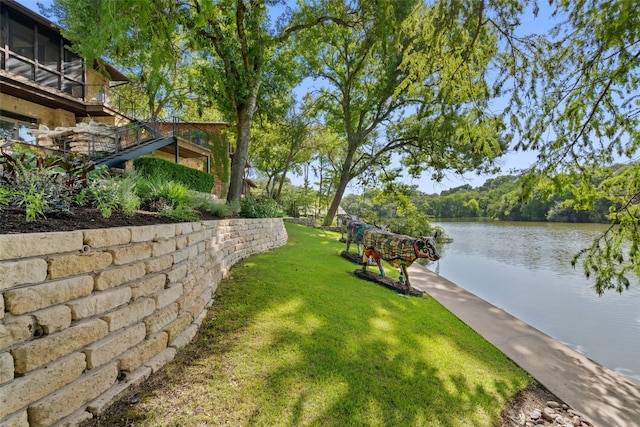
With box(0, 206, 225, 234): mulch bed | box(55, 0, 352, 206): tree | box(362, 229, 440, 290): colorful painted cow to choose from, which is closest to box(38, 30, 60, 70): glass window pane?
box(55, 0, 352, 206): tree

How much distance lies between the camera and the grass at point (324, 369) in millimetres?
2418

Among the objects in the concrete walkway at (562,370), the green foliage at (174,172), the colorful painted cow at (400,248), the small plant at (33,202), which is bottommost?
the concrete walkway at (562,370)

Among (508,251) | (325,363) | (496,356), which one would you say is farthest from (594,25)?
(508,251)

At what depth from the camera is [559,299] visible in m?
7.94

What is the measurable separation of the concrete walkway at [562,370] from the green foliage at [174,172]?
9537 millimetres

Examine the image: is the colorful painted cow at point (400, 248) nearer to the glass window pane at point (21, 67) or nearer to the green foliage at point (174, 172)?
the green foliage at point (174, 172)

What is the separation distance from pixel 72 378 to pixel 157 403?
0.65m

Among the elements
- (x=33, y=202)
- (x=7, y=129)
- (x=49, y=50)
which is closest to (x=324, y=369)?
(x=33, y=202)

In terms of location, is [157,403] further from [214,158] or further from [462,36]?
[214,158]

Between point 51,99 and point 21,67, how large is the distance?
1.21 metres

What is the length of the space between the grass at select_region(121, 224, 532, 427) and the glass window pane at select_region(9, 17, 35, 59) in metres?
13.1

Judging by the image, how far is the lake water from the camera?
5.30 m

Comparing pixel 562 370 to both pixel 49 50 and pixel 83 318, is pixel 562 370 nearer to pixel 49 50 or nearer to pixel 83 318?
pixel 83 318

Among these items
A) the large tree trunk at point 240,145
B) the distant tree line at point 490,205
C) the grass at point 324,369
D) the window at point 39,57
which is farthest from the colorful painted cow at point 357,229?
the window at point 39,57
